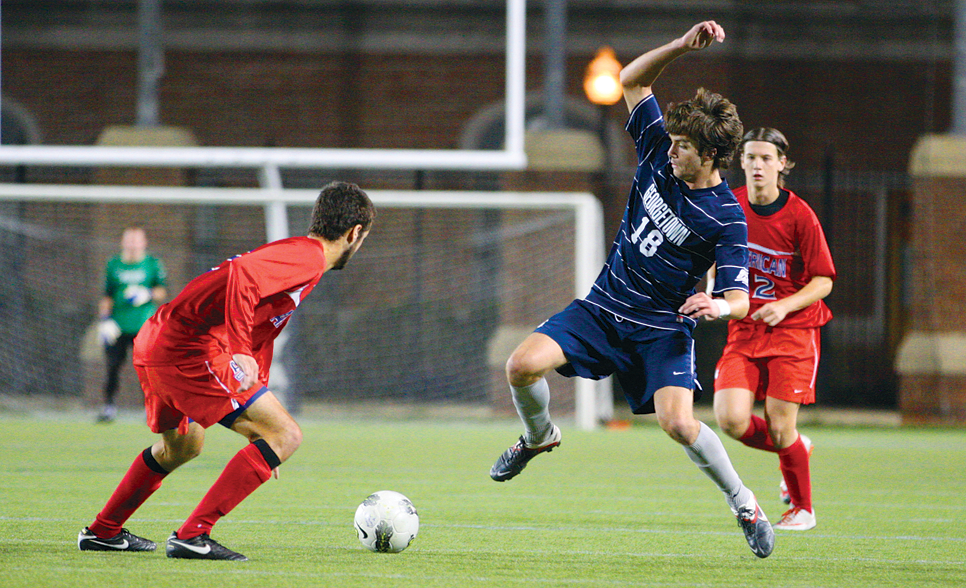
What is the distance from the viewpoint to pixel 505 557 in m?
4.32

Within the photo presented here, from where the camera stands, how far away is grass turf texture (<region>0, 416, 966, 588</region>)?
393 cm

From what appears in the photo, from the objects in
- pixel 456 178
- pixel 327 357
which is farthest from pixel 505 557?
pixel 456 178

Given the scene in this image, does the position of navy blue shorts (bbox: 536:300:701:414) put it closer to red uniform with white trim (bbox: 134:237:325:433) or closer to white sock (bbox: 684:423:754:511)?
white sock (bbox: 684:423:754:511)

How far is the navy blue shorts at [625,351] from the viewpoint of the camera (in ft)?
14.8

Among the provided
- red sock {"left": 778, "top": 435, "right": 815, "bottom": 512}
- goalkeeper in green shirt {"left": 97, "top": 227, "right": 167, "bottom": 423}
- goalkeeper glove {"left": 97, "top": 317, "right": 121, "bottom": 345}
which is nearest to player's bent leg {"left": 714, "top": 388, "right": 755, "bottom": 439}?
red sock {"left": 778, "top": 435, "right": 815, "bottom": 512}

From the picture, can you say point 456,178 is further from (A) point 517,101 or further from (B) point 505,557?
(B) point 505,557

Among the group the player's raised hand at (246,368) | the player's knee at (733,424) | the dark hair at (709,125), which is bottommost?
the player's knee at (733,424)

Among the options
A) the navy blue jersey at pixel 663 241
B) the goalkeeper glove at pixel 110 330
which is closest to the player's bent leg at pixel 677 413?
the navy blue jersey at pixel 663 241

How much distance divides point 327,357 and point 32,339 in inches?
131

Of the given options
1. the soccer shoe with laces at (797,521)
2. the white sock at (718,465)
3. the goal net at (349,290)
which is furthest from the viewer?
the goal net at (349,290)

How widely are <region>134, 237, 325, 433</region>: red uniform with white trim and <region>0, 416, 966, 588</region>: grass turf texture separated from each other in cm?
59

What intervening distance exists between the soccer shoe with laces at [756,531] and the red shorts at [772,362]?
117 cm

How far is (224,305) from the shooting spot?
3.94 meters

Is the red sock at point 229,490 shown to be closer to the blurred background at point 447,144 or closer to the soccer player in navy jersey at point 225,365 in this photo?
the soccer player in navy jersey at point 225,365
